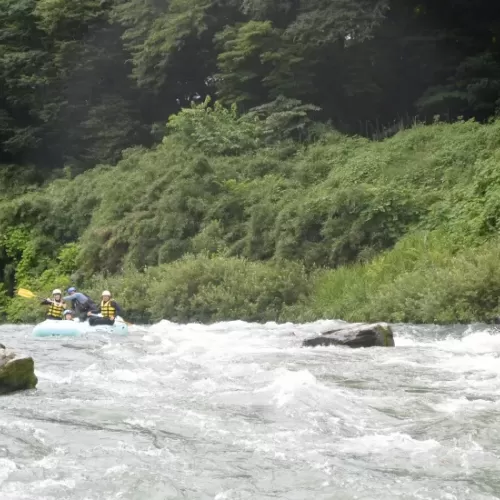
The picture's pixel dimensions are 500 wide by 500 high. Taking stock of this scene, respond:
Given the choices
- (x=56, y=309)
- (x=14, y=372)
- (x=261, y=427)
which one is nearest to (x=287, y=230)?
(x=56, y=309)

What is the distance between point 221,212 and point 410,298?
8.56 metres

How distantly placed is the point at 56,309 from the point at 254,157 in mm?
8854

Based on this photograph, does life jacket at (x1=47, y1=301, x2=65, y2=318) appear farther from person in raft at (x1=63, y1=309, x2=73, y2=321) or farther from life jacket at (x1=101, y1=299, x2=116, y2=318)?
life jacket at (x1=101, y1=299, x2=116, y2=318)

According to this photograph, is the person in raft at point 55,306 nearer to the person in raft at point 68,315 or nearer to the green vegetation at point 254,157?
the person in raft at point 68,315

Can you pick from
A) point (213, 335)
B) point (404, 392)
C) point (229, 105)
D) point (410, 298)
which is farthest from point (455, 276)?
point (229, 105)

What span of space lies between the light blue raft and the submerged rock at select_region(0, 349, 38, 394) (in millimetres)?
7011

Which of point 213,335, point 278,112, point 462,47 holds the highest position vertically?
point 462,47

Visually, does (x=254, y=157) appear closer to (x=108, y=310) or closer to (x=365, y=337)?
(x=108, y=310)

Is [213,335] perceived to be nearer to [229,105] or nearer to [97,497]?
[97,497]

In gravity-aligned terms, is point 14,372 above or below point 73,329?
above

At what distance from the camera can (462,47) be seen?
26391 mm

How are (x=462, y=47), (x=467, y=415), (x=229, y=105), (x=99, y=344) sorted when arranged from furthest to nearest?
(x=229, y=105) → (x=462, y=47) → (x=99, y=344) → (x=467, y=415)

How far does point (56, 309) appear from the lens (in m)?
18.9

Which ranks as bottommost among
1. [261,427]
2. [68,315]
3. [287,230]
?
[68,315]
